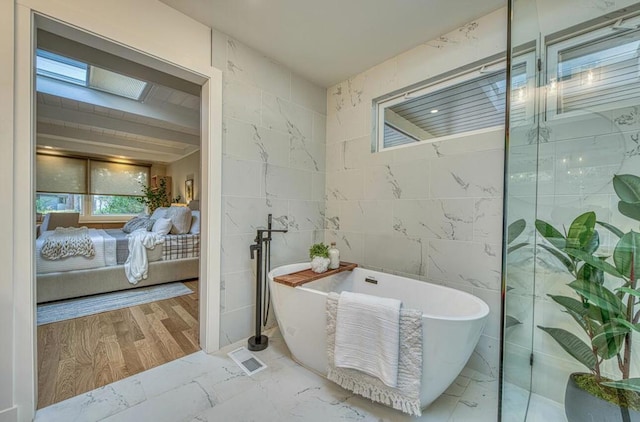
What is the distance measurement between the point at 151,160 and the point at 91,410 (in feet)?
21.7

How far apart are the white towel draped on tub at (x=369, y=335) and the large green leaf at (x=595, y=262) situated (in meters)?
0.97

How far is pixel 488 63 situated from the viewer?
70.7 inches

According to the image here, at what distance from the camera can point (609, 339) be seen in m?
1.20

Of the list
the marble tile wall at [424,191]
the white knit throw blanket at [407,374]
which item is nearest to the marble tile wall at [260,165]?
the marble tile wall at [424,191]

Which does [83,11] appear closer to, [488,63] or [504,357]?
[488,63]

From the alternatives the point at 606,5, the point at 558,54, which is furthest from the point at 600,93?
the point at 606,5

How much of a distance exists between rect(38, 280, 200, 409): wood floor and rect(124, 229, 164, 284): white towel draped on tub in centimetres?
66

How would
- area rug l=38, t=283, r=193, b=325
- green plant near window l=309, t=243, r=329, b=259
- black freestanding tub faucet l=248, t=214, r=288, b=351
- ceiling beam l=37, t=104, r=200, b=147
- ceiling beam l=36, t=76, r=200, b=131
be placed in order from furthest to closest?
1. ceiling beam l=37, t=104, r=200, b=147
2. ceiling beam l=36, t=76, r=200, b=131
3. area rug l=38, t=283, r=193, b=325
4. green plant near window l=309, t=243, r=329, b=259
5. black freestanding tub faucet l=248, t=214, r=288, b=351

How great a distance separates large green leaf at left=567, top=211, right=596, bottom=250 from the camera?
4.31 feet

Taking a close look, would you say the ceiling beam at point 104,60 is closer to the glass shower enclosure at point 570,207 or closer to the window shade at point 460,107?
the window shade at point 460,107

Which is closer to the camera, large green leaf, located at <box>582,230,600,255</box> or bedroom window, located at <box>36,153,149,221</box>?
large green leaf, located at <box>582,230,600,255</box>

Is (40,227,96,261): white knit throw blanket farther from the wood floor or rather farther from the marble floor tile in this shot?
the marble floor tile

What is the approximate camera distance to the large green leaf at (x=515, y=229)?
152 centimetres

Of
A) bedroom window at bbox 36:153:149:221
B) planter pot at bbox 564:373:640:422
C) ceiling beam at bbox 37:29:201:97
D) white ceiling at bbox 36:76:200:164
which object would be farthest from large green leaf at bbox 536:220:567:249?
bedroom window at bbox 36:153:149:221
